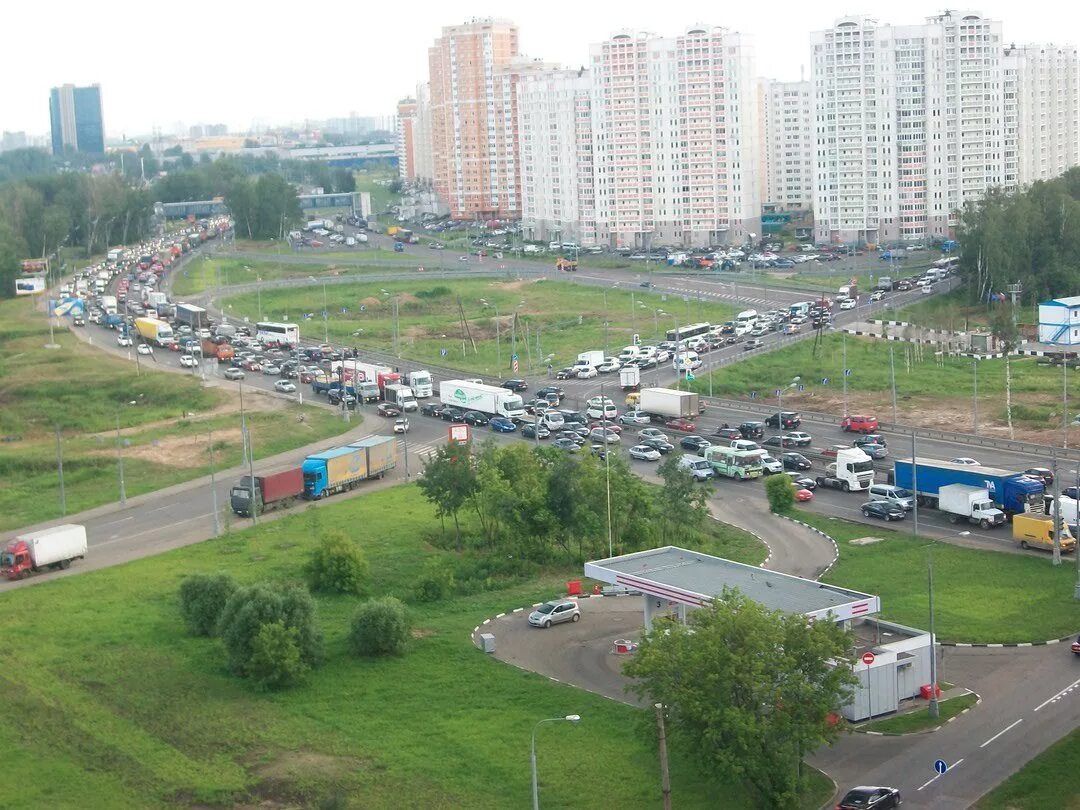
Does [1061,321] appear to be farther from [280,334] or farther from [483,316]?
[280,334]

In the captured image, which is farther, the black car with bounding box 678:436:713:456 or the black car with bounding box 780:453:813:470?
the black car with bounding box 678:436:713:456

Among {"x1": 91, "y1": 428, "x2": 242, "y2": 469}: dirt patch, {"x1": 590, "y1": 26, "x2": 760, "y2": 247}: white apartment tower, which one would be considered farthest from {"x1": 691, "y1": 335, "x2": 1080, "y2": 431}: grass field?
{"x1": 590, "y1": 26, "x2": 760, "y2": 247}: white apartment tower

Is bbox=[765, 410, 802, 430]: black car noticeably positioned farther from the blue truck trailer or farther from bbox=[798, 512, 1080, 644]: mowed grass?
bbox=[798, 512, 1080, 644]: mowed grass

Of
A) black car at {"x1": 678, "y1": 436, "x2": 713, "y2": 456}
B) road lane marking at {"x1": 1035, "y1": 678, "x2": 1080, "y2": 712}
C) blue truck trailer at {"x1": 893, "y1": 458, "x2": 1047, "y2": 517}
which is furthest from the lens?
black car at {"x1": 678, "y1": 436, "x2": 713, "y2": 456}

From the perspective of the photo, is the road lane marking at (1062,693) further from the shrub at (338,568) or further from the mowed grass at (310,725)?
the shrub at (338,568)

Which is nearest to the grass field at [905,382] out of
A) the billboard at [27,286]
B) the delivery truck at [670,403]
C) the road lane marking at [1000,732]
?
the delivery truck at [670,403]

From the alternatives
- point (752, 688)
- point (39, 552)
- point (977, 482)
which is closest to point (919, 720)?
point (752, 688)

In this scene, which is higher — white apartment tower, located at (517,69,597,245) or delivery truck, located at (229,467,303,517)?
white apartment tower, located at (517,69,597,245)
